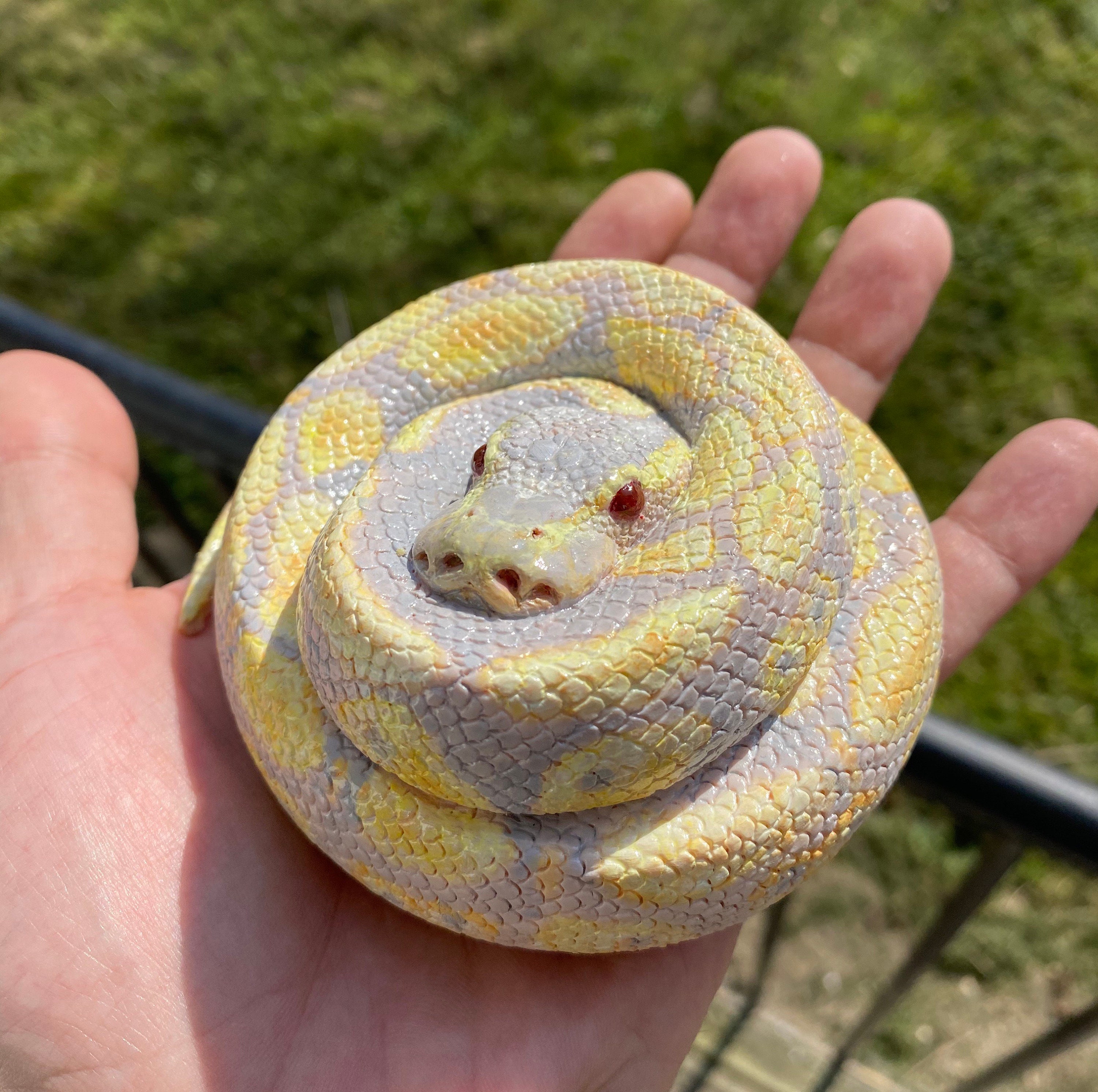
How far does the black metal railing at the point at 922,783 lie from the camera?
252 cm

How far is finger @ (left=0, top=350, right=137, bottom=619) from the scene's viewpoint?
2.75 meters

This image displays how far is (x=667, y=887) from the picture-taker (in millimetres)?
2061

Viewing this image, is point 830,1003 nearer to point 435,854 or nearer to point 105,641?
point 435,854

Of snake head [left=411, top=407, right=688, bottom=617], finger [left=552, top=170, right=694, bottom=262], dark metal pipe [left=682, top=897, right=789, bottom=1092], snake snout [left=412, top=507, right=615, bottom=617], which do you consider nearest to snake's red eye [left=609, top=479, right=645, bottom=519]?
→ snake head [left=411, top=407, right=688, bottom=617]

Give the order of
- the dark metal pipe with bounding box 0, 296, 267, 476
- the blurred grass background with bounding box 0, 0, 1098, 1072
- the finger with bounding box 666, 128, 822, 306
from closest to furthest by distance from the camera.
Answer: the dark metal pipe with bounding box 0, 296, 267, 476 < the finger with bounding box 666, 128, 822, 306 < the blurred grass background with bounding box 0, 0, 1098, 1072

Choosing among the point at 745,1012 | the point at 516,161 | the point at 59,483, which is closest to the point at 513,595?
the point at 59,483

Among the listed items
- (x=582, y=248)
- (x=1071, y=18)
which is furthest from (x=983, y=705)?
(x=1071, y=18)

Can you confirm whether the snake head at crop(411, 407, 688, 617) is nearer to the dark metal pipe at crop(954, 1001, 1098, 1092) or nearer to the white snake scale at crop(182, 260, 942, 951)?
the white snake scale at crop(182, 260, 942, 951)

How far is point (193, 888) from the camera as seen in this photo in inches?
95.8

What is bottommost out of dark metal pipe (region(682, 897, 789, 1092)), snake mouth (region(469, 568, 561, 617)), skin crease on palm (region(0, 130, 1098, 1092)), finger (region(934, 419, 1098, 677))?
dark metal pipe (region(682, 897, 789, 1092))

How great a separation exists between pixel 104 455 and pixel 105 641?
1.94 feet

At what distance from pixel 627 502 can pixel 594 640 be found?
15.0 inches

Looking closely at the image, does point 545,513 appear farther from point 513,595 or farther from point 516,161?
point 516,161

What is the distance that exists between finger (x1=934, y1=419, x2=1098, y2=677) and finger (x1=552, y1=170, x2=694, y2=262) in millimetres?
1377
